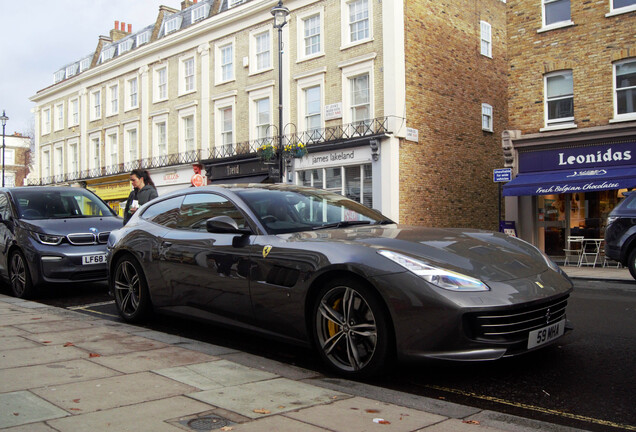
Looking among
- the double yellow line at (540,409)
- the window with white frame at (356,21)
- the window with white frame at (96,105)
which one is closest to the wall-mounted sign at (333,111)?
the window with white frame at (356,21)

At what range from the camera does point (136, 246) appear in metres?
6.03

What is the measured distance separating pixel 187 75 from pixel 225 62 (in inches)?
131

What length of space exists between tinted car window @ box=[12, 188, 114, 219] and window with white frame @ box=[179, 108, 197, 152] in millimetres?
21051

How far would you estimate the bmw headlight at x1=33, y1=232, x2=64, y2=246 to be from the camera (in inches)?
323

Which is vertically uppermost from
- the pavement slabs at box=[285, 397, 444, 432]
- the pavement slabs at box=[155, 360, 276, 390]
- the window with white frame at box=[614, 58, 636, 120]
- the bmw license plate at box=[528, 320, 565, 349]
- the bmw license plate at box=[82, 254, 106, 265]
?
the window with white frame at box=[614, 58, 636, 120]

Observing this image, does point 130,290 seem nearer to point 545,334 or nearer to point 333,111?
point 545,334

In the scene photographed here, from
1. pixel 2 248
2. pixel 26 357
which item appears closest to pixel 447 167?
pixel 2 248

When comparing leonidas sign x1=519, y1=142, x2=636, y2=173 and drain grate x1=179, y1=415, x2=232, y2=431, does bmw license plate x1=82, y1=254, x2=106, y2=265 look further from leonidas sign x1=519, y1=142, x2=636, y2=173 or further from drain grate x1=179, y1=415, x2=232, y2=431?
leonidas sign x1=519, y1=142, x2=636, y2=173


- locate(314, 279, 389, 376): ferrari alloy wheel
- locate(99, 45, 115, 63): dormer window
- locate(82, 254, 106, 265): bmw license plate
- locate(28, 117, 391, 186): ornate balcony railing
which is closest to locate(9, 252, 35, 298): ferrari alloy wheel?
locate(82, 254, 106, 265): bmw license plate

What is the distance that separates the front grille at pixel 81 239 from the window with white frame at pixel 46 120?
40.0m

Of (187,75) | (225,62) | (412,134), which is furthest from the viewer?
(187,75)

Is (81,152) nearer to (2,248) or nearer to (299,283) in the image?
(2,248)

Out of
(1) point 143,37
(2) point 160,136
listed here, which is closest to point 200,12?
(2) point 160,136

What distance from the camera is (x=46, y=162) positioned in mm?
44656
